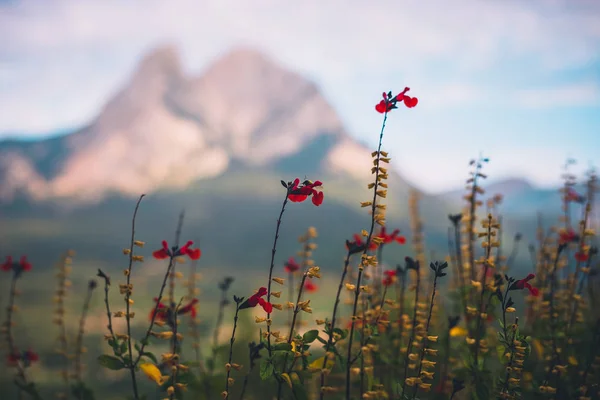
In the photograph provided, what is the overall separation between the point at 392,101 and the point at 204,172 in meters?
129

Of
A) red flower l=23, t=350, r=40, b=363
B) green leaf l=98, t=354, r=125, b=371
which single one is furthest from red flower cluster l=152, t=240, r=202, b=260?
red flower l=23, t=350, r=40, b=363

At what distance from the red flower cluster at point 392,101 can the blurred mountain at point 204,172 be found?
59.2 meters

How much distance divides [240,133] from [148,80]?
132 ft

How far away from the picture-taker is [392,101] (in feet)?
10.6

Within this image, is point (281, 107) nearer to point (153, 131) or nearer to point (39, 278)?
point (153, 131)

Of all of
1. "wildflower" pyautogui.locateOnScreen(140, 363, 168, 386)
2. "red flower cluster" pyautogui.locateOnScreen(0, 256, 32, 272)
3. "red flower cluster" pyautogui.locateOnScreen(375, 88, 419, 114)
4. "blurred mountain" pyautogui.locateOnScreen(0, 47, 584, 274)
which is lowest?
"wildflower" pyautogui.locateOnScreen(140, 363, 168, 386)

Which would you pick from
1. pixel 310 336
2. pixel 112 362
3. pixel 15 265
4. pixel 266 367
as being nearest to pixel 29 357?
pixel 15 265

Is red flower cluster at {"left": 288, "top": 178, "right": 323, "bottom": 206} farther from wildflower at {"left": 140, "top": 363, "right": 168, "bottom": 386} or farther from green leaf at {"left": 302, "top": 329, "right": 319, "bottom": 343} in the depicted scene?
wildflower at {"left": 140, "top": 363, "right": 168, "bottom": 386}

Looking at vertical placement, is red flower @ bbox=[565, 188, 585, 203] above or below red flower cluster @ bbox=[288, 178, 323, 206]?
above

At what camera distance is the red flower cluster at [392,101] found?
322cm

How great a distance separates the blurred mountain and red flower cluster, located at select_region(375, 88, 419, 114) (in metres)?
59.2

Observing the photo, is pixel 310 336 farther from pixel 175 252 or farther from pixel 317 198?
pixel 175 252

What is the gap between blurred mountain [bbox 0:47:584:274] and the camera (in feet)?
301

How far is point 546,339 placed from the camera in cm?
410
